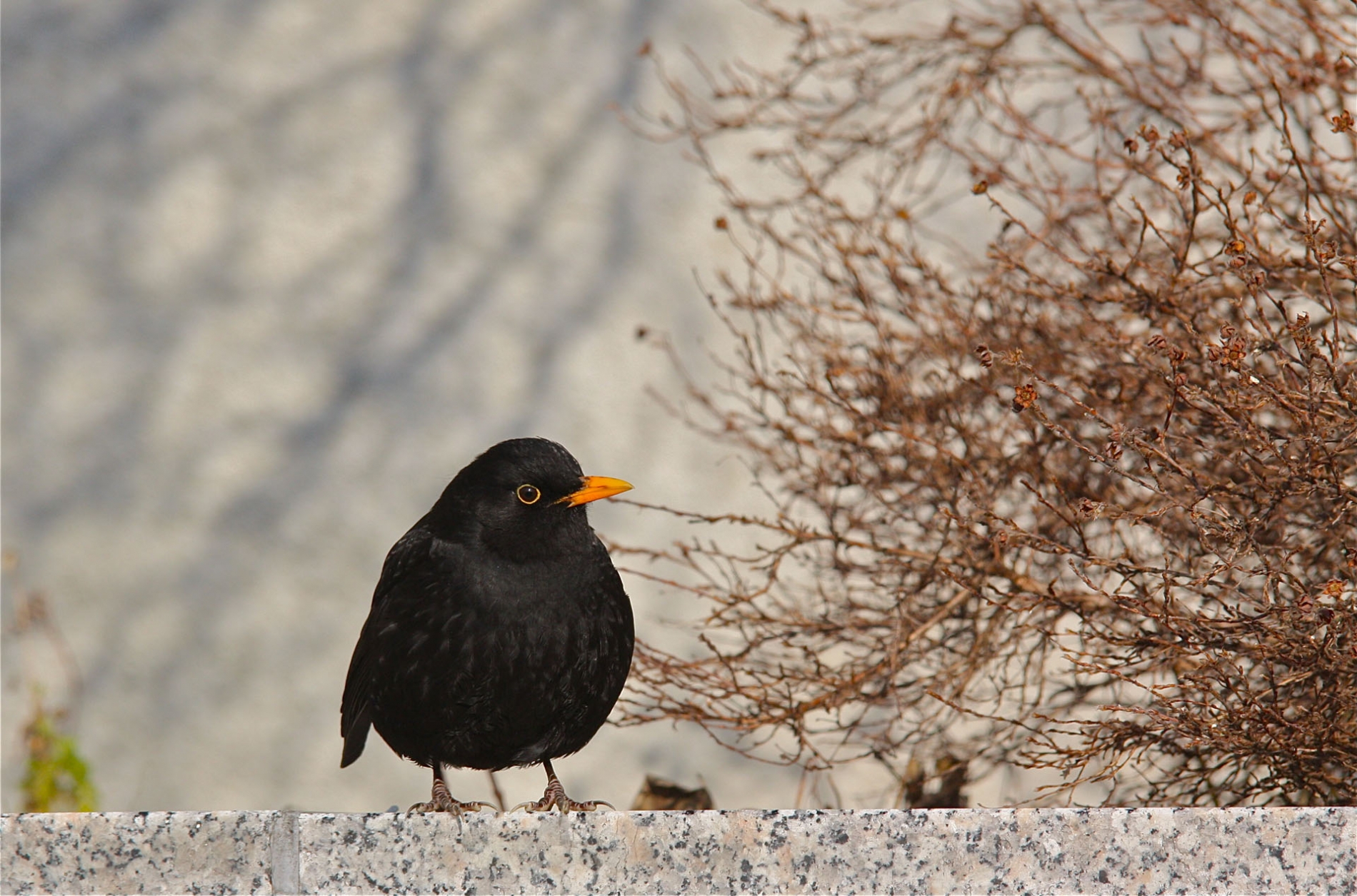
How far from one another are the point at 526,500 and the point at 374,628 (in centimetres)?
41

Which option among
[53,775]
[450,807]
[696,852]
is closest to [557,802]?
[450,807]

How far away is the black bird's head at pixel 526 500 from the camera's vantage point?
8.13ft

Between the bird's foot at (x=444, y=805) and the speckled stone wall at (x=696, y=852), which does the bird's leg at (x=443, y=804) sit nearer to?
the bird's foot at (x=444, y=805)

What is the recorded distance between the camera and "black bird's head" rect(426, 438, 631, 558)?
2.48 metres

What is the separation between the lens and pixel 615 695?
99.1 inches

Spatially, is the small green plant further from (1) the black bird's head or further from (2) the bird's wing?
(1) the black bird's head

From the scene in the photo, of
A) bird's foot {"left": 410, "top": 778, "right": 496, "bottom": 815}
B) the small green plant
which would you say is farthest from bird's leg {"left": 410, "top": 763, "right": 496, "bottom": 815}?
the small green plant

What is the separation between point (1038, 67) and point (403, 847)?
3.92m

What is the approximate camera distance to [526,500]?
2506mm

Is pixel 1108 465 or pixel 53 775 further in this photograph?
pixel 53 775

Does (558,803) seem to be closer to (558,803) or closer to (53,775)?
(558,803)

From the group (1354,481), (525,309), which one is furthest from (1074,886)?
(525,309)

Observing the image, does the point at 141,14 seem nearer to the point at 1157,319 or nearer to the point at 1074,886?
the point at 1157,319

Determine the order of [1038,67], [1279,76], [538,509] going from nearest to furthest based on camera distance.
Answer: [538,509] < [1279,76] < [1038,67]
